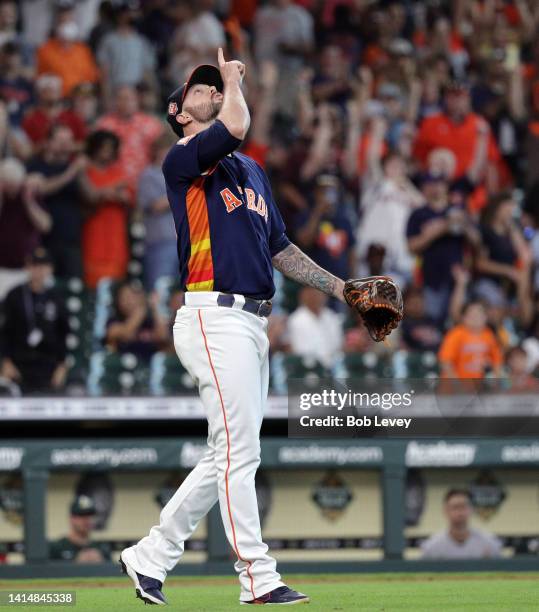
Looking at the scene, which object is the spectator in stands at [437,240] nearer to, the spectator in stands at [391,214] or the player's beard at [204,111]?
the spectator in stands at [391,214]

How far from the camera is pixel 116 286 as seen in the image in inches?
421

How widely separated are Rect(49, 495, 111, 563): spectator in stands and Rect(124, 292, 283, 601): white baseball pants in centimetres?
365

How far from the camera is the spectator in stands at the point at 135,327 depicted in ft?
34.1

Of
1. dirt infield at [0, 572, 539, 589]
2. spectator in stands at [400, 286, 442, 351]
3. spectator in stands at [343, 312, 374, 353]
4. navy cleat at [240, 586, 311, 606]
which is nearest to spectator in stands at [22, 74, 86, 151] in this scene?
spectator in stands at [343, 312, 374, 353]

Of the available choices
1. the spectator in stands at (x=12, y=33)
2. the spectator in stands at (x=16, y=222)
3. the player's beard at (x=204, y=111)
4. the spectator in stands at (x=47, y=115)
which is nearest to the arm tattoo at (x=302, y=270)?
the player's beard at (x=204, y=111)

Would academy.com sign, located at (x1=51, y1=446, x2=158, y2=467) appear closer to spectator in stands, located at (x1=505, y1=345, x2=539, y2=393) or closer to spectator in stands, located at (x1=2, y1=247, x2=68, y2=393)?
spectator in stands, located at (x1=2, y1=247, x2=68, y2=393)

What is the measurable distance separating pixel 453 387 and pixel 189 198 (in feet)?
13.8

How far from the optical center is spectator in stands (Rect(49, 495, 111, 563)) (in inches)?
357

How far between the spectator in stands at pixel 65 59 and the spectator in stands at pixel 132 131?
88 centimetres

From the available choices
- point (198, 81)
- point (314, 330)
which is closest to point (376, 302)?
point (198, 81)

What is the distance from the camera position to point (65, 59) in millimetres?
12570

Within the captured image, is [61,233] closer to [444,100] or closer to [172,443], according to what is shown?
[172,443]

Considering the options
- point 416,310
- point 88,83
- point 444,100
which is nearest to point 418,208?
point 416,310

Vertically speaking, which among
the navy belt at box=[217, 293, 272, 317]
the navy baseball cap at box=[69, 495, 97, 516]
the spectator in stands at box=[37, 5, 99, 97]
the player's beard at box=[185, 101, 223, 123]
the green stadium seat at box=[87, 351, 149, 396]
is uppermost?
the spectator in stands at box=[37, 5, 99, 97]
